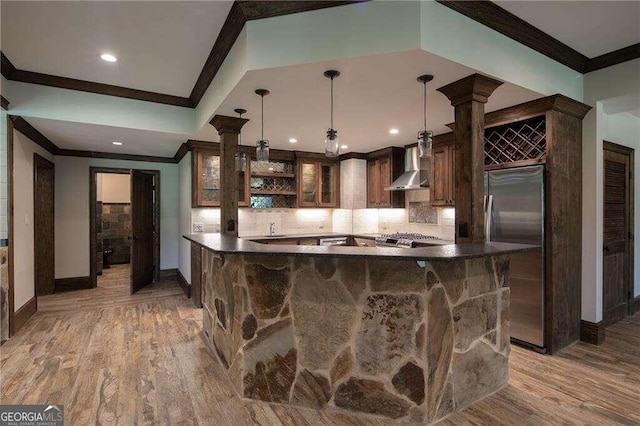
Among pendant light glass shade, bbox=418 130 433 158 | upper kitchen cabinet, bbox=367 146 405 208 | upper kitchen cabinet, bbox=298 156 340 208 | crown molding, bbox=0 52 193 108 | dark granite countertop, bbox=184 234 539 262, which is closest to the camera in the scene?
dark granite countertop, bbox=184 234 539 262

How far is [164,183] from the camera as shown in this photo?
6195 mm

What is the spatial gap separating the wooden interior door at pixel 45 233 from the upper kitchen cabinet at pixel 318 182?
3.92 m

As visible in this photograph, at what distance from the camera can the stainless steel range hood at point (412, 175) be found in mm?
4898

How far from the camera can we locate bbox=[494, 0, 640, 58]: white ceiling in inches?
92.6

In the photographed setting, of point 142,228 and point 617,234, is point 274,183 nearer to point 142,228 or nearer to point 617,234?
point 142,228

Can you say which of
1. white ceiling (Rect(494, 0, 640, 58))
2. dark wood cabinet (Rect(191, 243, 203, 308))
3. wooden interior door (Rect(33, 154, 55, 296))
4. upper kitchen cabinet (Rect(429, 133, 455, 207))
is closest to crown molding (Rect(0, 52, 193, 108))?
dark wood cabinet (Rect(191, 243, 203, 308))

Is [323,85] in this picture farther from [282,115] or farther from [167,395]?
[167,395]

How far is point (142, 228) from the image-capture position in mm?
5652

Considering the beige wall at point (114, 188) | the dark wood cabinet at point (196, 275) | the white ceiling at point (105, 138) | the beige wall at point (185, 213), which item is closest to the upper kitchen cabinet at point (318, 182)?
the beige wall at point (185, 213)

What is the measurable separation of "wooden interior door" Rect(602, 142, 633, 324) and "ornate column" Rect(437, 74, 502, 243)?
7.79 feet

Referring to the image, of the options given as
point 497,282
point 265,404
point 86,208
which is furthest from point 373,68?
point 86,208

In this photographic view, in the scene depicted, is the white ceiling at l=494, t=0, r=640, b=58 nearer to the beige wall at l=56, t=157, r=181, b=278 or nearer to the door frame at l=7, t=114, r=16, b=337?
the door frame at l=7, t=114, r=16, b=337

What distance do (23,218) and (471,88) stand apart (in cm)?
500

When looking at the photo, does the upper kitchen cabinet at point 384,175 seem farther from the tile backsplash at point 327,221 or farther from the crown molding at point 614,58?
the crown molding at point 614,58
